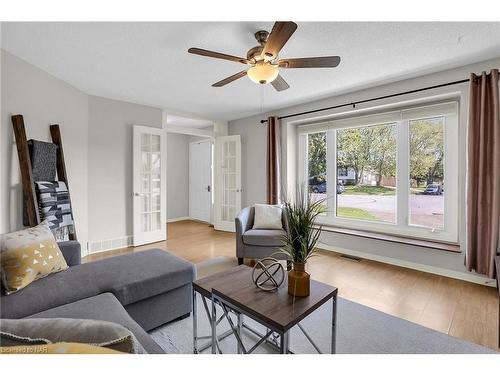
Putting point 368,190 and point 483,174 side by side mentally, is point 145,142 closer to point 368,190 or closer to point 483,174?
point 368,190

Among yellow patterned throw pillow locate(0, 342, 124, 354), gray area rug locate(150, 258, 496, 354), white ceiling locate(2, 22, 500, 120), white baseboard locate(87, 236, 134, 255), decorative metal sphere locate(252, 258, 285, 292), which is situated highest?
white ceiling locate(2, 22, 500, 120)

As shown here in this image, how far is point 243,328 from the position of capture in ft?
5.87

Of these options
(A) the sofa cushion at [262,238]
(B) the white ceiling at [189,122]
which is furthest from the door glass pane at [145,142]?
(A) the sofa cushion at [262,238]

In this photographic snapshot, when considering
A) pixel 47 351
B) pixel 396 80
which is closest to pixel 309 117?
pixel 396 80

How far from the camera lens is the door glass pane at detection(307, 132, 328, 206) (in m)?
4.04

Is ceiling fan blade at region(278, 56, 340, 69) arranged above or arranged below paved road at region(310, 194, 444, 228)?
above

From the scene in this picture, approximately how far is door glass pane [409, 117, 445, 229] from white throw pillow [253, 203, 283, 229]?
1.75 meters

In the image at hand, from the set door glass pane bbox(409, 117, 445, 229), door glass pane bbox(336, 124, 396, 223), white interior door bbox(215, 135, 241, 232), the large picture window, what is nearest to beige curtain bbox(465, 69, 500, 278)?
the large picture window

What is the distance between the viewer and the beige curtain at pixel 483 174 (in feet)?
7.65

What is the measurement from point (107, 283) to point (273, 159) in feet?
10.5

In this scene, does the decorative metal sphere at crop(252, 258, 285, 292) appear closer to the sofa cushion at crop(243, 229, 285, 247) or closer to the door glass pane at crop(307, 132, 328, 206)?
the sofa cushion at crop(243, 229, 285, 247)

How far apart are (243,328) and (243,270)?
49 centimetres

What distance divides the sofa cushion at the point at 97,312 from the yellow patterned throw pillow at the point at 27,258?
1.15 feet
